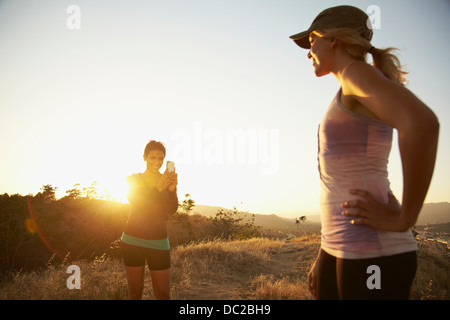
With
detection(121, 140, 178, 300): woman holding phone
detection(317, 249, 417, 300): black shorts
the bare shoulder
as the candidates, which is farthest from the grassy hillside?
the bare shoulder

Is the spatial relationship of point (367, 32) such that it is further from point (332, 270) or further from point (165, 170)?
point (165, 170)

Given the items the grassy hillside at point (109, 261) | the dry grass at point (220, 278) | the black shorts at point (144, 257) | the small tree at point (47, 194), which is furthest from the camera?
the small tree at point (47, 194)

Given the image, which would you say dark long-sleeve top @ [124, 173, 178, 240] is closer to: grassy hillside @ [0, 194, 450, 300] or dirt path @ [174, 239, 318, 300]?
grassy hillside @ [0, 194, 450, 300]

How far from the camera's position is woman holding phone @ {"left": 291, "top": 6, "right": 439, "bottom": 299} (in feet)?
3.61

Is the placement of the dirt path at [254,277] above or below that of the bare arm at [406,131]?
below

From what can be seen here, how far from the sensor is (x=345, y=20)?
59.1 inches

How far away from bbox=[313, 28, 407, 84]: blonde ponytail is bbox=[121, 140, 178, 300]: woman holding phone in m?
2.30

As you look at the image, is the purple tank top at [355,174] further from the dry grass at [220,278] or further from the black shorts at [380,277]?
the dry grass at [220,278]

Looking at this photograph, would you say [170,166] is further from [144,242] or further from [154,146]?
[144,242]

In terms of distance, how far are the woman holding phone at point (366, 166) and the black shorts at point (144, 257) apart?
1983 mm

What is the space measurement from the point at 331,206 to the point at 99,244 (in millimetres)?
11633

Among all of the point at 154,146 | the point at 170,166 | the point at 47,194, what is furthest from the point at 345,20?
the point at 47,194

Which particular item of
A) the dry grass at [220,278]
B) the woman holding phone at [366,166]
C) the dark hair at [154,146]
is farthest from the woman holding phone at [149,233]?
the dry grass at [220,278]

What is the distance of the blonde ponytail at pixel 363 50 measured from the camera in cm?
149
